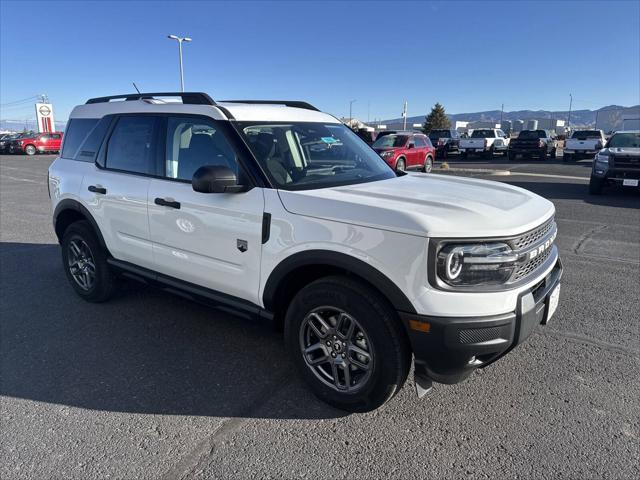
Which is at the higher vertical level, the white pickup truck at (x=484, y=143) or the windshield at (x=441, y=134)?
the windshield at (x=441, y=134)

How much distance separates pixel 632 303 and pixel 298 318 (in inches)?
143

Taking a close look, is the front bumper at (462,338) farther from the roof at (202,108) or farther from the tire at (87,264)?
the tire at (87,264)

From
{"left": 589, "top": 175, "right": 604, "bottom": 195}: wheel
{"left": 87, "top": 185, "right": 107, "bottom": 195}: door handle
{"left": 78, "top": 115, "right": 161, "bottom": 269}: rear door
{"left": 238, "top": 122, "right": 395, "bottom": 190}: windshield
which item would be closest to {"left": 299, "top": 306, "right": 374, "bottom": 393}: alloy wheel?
{"left": 238, "top": 122, "right": 395, "bottom": 190}: windshield

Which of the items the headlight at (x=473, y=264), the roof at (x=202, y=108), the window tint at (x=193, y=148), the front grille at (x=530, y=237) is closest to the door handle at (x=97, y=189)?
the roof at (x=202, y=108)

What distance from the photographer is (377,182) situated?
355 cm

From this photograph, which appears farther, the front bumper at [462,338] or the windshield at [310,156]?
the windshield at [310,156]

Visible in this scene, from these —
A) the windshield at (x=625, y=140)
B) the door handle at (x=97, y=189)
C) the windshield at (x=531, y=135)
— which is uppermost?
the windshield at (x=531, y=135)

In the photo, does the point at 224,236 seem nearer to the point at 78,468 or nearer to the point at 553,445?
the point at 78,468

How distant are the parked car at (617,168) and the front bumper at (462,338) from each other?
11198 millimetres

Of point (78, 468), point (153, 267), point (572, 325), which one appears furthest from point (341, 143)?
point (78, 468)

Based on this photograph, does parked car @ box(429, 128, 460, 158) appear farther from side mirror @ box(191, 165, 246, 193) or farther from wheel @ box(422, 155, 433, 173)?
side mirror @ box(191, 165, 246, 193)

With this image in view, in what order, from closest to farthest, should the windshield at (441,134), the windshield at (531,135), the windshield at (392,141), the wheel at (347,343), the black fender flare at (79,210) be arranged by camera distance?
the wheel at (347,343) < the black fender flare at (79,210) < the windshield at (392,141) < the windshield at (531,135) < the windshield at (441,134)

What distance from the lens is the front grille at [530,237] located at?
8.48 feet

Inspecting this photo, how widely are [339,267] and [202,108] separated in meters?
1.70
